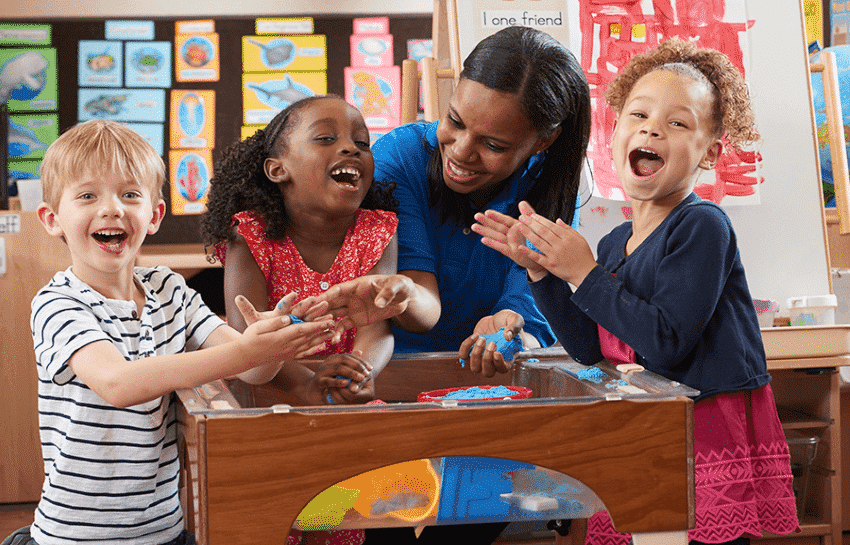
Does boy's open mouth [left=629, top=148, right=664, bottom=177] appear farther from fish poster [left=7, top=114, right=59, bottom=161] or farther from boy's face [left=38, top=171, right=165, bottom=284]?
fish poster [left=7, top=114, right=59, bottom=161]

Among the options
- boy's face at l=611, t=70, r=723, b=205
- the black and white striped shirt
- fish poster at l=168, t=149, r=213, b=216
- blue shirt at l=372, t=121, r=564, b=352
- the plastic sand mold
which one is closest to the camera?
the plastic sand mold

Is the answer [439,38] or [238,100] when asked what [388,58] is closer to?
[238,100]

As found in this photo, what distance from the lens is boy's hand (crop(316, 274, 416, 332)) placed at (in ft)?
3.04

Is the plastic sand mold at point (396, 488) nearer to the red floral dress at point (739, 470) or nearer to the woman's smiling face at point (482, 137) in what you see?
the red floral dress at point (739, 470)

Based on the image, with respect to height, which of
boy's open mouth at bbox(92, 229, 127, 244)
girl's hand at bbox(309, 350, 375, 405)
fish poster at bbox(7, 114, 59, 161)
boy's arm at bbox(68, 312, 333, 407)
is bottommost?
girl's hand at bbox(309, 350, 375, 405)

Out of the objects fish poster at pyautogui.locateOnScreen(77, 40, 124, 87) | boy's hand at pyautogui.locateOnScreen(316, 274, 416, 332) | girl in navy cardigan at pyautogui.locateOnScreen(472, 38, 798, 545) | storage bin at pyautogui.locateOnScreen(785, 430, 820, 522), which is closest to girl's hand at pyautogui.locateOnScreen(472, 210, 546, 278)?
girl in navy cardigan at pyautogui.locateOnScreen(472, 38, 798, 545)

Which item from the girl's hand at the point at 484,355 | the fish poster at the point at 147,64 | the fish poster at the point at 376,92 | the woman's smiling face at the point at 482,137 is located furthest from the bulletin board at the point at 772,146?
the fish poster at the point at 147,64

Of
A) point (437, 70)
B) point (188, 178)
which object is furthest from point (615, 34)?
point (188, 178)

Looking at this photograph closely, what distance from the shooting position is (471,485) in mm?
679

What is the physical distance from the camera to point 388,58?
3.24 metres

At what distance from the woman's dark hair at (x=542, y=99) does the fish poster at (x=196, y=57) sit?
2114 millimetres

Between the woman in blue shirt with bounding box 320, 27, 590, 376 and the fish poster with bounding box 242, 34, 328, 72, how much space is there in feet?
6.32

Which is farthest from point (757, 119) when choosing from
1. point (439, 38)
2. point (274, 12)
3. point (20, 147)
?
point (20, 147)

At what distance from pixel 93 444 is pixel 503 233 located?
0.53 m
